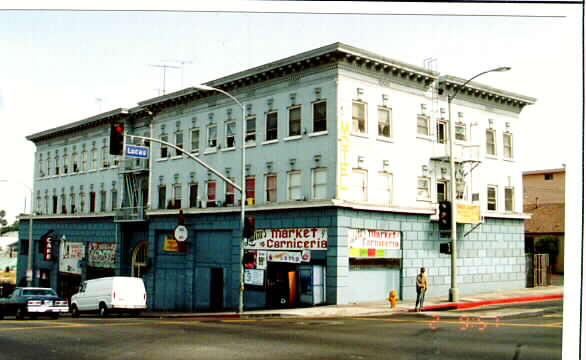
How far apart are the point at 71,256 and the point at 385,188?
17.2 m

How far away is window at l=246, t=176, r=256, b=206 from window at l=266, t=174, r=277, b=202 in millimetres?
976

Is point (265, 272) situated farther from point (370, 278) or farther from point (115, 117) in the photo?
point (115, 117)

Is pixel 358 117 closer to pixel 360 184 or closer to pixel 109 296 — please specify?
pixel 360 184

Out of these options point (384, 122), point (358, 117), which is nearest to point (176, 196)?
point (358, 117)

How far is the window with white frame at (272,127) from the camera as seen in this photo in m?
31.5

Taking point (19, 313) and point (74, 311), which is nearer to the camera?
point (19, 313)

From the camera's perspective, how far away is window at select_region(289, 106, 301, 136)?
30.4 m

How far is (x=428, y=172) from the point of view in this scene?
28.1 metres

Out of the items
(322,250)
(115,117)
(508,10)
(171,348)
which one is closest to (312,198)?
(322,250)

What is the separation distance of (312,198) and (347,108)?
4593 millimetres

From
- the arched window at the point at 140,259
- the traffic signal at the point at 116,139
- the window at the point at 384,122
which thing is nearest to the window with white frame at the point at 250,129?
the window at the point at 384,122

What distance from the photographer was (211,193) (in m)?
35.2

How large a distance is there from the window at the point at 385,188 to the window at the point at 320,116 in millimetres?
3514

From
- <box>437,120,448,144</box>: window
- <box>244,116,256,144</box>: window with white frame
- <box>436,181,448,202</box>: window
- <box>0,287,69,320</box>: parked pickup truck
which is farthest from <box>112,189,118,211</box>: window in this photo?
<box>437,120,448,144</box>: window
